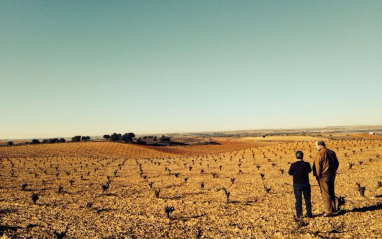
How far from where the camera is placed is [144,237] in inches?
329

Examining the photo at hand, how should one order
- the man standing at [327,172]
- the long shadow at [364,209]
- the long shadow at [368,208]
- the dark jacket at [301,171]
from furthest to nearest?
the long shadow at [368,208] < the long shadow at [364,209] < the man standing at [327,172] < the dark jacket at [301,171]

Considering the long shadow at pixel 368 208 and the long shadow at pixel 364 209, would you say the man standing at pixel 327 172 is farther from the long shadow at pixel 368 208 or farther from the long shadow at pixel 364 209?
the long shadow at pixel 368 208

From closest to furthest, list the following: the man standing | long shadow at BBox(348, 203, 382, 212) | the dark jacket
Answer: the dark jacket
the man standing
long shadow at BBox(348, 203, 382, 212)

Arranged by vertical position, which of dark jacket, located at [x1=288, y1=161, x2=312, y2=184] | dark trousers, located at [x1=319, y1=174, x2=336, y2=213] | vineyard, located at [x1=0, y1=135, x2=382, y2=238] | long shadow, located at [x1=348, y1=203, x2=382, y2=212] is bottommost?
vineyard, located at [x1=0, y1=135, x2=382, y2=238]

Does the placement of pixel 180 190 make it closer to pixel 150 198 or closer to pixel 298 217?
pixel 150 198

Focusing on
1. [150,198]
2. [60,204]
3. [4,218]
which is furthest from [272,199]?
[4,218]

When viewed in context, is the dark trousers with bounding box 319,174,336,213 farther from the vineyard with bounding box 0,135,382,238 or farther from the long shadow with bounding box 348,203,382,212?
the long shadow with bounding box 348,203,382,212

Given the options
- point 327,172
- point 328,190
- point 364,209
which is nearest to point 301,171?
point 327,172

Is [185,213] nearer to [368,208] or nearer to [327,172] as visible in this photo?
[327,172]

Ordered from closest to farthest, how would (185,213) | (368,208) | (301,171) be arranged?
(301,171), (368,208), (185,213)

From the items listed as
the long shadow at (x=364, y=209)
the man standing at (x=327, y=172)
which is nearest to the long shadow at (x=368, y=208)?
the long shadow at (x=364, y=209)

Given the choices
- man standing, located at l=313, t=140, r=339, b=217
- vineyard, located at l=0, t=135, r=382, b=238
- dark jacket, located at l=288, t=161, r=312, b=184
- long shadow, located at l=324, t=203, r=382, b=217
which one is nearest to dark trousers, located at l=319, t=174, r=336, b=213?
man standing, located at l=313, t=140, r=339, b=217

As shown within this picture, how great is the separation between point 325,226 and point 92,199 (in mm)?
11732

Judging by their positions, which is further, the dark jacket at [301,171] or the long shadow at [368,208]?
the long shadow at [368,208]
